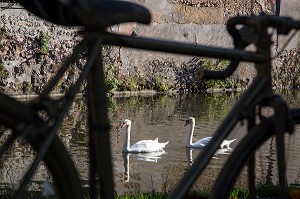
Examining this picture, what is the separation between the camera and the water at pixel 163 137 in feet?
22.3

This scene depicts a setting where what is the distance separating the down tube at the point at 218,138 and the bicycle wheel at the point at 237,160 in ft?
0.20

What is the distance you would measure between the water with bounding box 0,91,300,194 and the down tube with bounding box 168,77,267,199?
3051mm

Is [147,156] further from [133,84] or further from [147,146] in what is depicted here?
[133,84]

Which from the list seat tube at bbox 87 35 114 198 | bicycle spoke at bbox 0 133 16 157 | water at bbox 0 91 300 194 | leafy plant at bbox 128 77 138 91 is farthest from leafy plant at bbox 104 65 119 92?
bicycle spoke at bbox 0 133 16 157

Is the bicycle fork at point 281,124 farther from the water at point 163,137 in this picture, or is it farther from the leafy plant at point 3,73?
the leafy plant at point 3,73

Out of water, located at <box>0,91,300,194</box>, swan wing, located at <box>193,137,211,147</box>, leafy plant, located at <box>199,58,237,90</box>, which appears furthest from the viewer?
leafy plant, located at <box>199,58,237,90</box>

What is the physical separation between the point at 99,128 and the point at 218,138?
0.31 meters

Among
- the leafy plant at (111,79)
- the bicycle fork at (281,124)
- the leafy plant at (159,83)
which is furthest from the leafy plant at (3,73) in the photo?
the bicycle fork at (281,124)

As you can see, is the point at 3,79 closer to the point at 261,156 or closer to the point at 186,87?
the point at 186,87

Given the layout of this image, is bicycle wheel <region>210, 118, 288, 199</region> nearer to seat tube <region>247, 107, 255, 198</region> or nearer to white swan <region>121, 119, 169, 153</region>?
seat tube <region>247, 107, 255, 198</region>

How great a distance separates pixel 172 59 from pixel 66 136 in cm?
563

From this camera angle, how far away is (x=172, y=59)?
1447 centimetres

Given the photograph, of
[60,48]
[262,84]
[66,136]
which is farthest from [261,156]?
[60,48]

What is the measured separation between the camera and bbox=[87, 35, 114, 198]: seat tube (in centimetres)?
185
